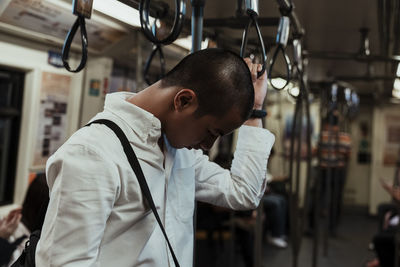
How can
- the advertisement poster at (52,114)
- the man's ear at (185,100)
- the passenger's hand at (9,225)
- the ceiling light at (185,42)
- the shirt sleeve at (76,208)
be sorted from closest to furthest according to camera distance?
the shirt sleeve at (76,208)
the man's ear at (185,100)
the ceiling light at (185,42)
the advertisement poster at (52,114)
the passenger's hand at (9,225)

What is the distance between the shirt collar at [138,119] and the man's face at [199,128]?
0.13 ft

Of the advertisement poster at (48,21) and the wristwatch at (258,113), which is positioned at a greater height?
the advertisement poster at (48,21)

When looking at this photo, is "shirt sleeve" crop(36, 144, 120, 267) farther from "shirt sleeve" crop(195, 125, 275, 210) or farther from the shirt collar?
"shirt sleeve" crop(195, 125, 275, 210)

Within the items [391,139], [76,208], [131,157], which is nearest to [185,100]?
[131,157]

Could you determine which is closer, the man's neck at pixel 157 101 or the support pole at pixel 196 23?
the man's neck at pixel 157 101

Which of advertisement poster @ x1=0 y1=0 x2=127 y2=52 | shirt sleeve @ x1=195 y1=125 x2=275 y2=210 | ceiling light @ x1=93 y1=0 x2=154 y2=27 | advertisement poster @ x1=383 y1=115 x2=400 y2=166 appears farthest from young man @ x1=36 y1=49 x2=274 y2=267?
advertisement poster @ x1=383 y1=115 x2=400 y2=166

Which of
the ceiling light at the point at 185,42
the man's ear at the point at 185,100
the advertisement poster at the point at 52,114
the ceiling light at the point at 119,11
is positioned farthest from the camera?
the advertisement poster at the point at 52,114

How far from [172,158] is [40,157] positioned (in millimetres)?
1077

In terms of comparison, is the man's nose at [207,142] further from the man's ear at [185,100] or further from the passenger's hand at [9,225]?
the passenger's hand at [9,225]

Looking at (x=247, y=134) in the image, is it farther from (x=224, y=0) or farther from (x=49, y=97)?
(x=49, y=97)

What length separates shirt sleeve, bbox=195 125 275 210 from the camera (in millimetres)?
1064

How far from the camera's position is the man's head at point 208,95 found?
2.54 ft

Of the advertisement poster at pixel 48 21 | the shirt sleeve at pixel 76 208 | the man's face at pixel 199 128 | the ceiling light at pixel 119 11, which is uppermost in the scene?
the advertisement poster at pixel 48 21

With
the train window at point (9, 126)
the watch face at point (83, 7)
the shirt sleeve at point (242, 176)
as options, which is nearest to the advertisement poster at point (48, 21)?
the watch face at point (83, 7)
